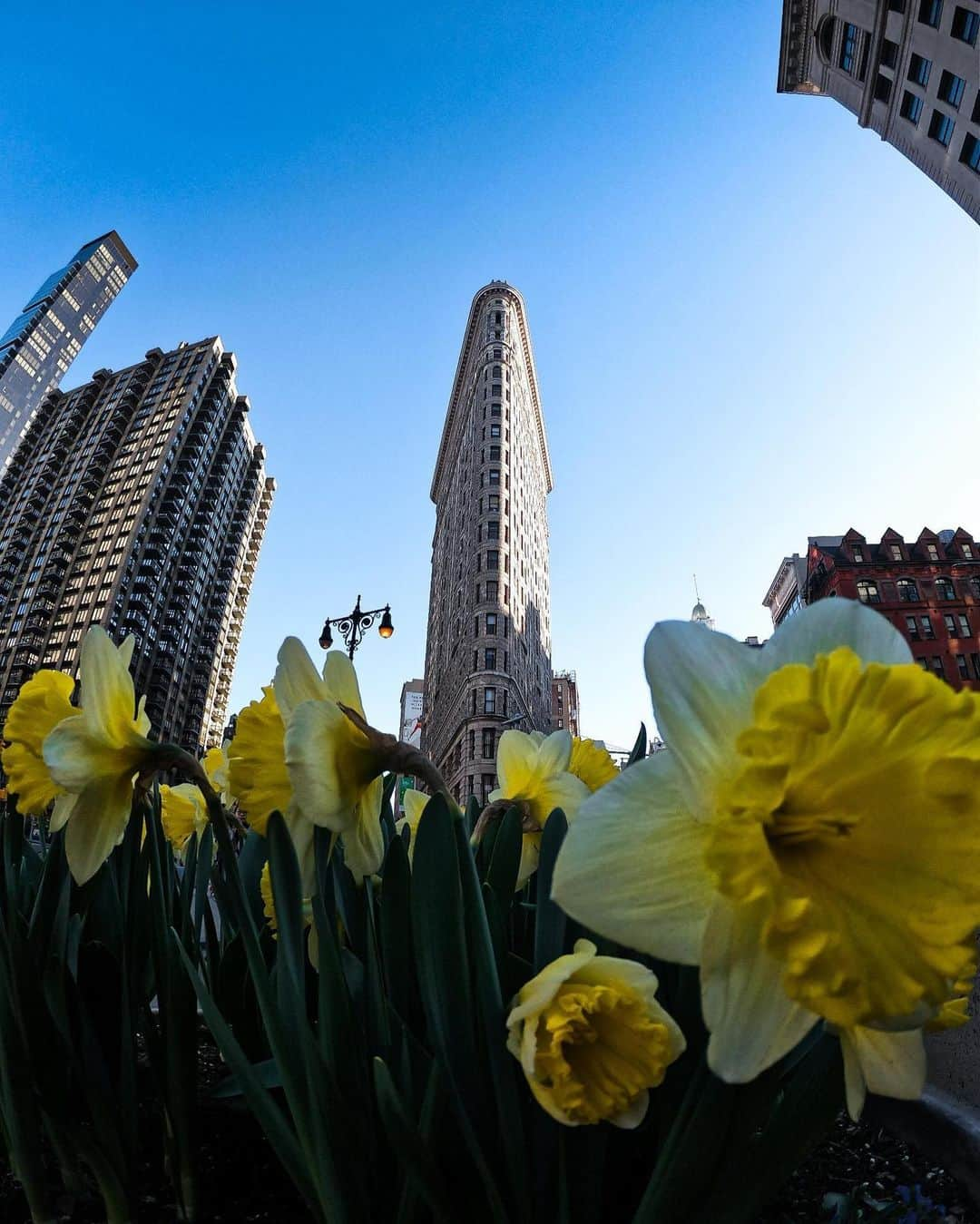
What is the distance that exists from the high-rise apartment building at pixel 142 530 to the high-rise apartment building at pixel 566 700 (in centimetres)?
3657

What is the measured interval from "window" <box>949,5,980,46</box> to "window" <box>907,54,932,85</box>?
119cm

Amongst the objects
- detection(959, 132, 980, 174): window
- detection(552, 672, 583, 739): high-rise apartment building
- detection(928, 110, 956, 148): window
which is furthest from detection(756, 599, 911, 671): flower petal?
detection(552, 672, 583, 739): high-rise apartment building

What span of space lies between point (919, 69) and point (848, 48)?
12.2 feet

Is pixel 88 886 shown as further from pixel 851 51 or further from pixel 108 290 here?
pixel 108 290

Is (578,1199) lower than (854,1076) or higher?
lower

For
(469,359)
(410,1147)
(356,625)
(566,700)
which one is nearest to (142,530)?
(469,359)

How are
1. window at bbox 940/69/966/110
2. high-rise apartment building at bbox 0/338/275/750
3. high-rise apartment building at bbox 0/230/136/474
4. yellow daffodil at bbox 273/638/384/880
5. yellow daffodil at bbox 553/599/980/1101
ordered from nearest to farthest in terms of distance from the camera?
1. yellow daffodil at bbox 553/599/980/1101
2. yellow daffodil at bbox 273/638/384/880
3. window at bbox 940/69/966/110
4. high-rise apartment building at bbox 0/338/275/750
5. high-rise apartment building at bbox 0/230/136/474

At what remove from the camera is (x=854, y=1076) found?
489 mm

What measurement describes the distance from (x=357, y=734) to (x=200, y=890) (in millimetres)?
891

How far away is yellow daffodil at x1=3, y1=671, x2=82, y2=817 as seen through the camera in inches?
40.2

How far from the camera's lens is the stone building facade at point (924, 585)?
32.4 m

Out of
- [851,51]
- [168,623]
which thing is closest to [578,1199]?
[851,51]

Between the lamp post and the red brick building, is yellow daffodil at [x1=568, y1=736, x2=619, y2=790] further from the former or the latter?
the red brick building

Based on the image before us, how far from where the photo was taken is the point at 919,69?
58.6 ft
